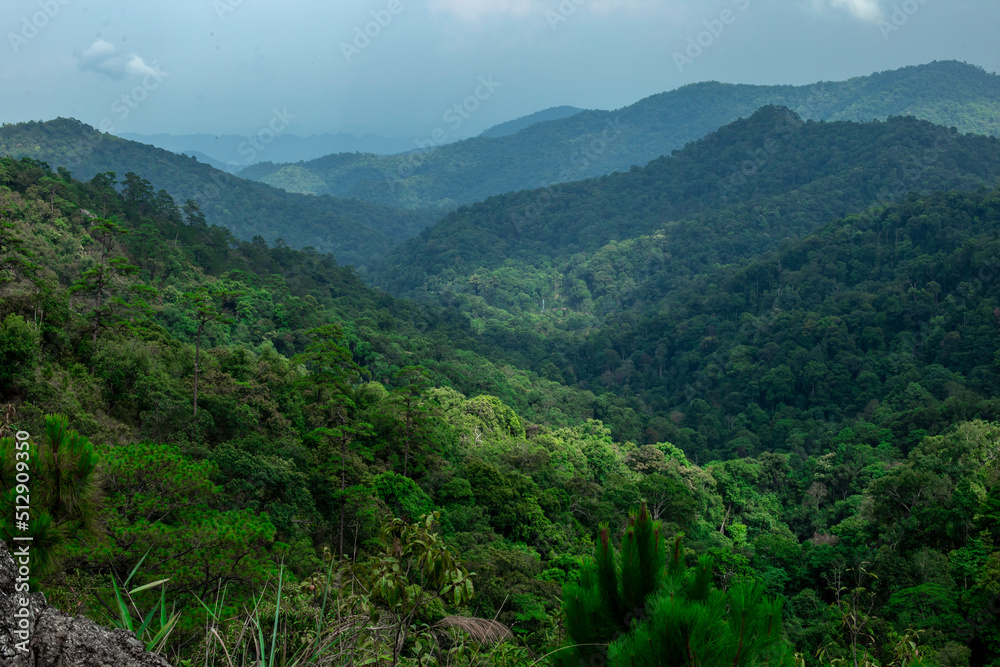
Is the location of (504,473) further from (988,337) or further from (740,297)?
(740,297)

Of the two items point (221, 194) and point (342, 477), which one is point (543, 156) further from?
point (342, 477)

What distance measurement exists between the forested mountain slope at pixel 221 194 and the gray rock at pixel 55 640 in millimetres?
83017

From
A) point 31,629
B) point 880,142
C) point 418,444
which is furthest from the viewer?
point 880,142

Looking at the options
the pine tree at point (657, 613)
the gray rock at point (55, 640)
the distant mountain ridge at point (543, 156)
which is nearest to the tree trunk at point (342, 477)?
the pine tree at point (657, 613)

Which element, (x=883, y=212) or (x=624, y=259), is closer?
(x=883, y=212)

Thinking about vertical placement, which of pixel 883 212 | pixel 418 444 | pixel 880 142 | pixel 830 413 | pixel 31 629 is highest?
pixel 880 142

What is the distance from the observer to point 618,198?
9969 cm

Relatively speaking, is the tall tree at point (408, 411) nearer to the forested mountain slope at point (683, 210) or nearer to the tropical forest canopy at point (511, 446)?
the tropical forest canopy at point (511, 446)

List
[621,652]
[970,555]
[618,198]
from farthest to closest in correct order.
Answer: [618,198] → [970,555] → [621,652]

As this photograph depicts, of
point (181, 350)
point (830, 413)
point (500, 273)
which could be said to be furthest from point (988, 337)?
point (500, 273)

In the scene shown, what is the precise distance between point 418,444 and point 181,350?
631 cm

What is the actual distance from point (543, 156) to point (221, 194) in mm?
101659

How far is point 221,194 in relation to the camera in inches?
4254

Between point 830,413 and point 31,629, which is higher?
point 31,629
